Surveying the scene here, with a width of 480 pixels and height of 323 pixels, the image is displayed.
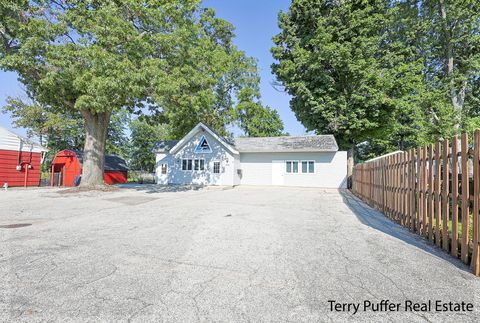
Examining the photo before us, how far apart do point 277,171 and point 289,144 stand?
8.57 feet

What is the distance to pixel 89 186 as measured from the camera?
582 inches

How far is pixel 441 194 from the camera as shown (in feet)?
14.7

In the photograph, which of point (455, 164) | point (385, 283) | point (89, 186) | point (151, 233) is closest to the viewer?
point (385, 283)

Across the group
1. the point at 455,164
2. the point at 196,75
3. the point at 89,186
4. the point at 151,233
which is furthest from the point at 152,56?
the point at 455,164

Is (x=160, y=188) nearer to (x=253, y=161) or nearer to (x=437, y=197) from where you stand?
(x=253, y=161)

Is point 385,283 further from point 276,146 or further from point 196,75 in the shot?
→ point 276,146

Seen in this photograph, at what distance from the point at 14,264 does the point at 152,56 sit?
485 inches

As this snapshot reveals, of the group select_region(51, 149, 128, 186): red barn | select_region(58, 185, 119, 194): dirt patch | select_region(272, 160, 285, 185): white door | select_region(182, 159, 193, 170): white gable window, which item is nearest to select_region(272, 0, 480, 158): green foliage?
select_region(272, 160, 285, 185): white door

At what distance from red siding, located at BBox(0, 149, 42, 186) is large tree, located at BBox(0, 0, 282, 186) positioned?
5.57 m

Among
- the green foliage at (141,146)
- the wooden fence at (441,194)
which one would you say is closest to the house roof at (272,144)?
the wooden fence at (441,194)

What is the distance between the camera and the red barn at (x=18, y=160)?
17266mm

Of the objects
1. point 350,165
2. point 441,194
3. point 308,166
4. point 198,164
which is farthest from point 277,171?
point 441,194

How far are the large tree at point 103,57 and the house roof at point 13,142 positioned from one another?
477 centimetres

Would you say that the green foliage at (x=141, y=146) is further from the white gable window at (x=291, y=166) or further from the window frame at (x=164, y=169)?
the white gable window at (x=291, y=166)
